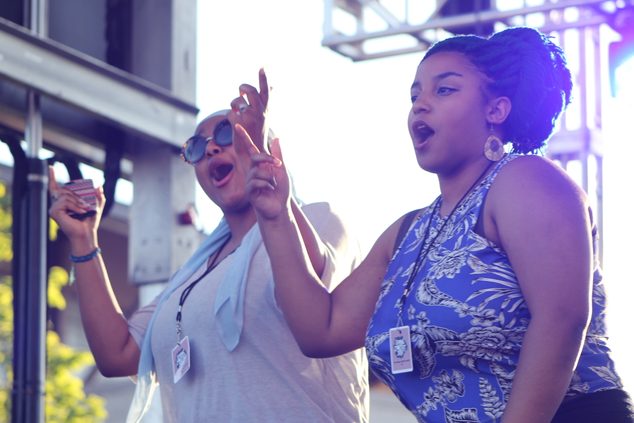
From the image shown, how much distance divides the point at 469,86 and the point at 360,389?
0.95 metres

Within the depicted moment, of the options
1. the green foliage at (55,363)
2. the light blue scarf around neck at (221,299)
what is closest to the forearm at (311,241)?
the light blue scarf around neck at (221,299)

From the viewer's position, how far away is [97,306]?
3.74 metres

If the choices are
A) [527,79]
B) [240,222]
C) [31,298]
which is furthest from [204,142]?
[31,298]

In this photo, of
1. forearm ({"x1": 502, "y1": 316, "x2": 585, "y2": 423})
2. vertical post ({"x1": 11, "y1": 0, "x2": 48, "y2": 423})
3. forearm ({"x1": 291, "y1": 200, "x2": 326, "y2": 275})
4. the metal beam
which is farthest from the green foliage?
forearm ({"x1": 502, "y1": 316, "x2": 585, "y2": 423})

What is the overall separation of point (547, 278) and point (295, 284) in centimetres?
67

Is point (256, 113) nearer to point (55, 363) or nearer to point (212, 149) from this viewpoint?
point (212, 149)

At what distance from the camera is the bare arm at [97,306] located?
3.74m

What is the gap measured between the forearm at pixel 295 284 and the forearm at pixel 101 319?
932mm

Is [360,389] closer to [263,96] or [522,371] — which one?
[263,96]

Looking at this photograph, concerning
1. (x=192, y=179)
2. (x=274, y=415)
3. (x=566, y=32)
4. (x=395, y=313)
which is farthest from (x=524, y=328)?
(x=566, y=32)

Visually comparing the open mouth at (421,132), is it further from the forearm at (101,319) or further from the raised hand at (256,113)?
the forearm at (101,319)

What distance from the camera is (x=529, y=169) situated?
2.56m

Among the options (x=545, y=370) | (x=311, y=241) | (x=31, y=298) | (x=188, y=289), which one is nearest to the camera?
(x=545, y=370)

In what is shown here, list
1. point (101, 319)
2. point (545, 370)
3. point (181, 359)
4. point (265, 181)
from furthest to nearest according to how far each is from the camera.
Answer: point (101, 319)
point (181, 359)
point (265, 181)
point (545, 370)
